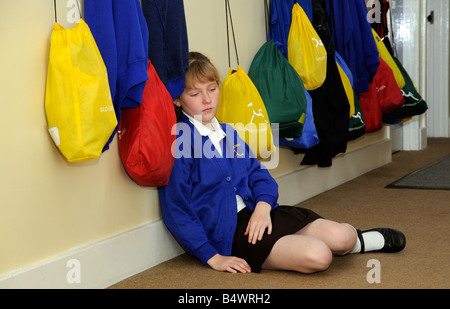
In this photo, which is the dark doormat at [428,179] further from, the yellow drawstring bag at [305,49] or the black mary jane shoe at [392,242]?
the black mary jane shoe at [392,242]

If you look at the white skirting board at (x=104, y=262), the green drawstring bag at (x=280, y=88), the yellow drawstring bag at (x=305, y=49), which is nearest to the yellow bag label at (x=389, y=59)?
the yellow drawstring bag at (x=305, y=49)

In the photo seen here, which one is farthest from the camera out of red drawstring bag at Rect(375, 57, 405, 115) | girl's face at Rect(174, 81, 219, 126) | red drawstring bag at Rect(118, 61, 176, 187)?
red drawstring bag at Rect(375, 57, 405, 115)

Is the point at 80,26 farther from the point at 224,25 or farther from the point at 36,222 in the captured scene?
the point at 224,25

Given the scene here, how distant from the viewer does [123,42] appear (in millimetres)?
1665

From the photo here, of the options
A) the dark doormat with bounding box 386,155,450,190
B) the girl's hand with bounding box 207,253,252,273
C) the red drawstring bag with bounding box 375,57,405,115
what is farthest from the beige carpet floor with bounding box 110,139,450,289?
the red drawstring bag with bounding box 375,57,405,115

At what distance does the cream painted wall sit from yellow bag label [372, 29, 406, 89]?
6.53 ft

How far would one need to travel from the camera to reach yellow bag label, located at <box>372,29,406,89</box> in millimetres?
3354

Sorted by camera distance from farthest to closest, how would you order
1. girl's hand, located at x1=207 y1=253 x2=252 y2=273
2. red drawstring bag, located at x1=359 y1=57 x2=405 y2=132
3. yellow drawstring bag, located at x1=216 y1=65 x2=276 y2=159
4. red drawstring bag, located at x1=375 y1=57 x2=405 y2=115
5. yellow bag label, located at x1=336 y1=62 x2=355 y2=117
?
red drawstring bag, located at x1=375 y1=57 x2=405 y2=115 < red drawstring bag, located at x1=359 y1=57 x2=405 y2=132 < yellow bag label, located at x1=336 y1=62 x2=355 y2=117 < yellow drawstring bag, located at x1=216 y1=65 x2=276 y2=159 < girl's hand, located at x1=207 y1=253 x2=252 y2=273

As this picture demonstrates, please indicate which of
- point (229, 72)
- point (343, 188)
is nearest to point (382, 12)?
point (343, 188)

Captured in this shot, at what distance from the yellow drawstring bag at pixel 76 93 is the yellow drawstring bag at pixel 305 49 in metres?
1.18

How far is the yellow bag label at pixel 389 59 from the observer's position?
11.0 ft

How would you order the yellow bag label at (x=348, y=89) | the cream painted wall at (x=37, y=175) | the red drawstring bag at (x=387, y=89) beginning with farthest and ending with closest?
the red drawstring bag at (x=387, y=89) → the yellow bag label at (x=348, y=89) → the cream painted wall at (x=37, y=175)

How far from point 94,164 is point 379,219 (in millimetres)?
1296

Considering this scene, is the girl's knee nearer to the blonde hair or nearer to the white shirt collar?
the white shirt collar
